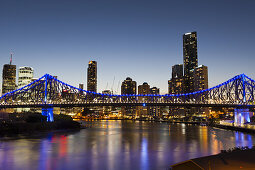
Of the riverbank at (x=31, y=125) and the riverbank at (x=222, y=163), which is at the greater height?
the riverbank at (x=222, y=163)

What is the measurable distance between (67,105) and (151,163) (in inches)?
2333

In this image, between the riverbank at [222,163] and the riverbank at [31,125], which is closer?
the riverbank at [222,163]

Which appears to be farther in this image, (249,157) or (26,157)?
(26,157)

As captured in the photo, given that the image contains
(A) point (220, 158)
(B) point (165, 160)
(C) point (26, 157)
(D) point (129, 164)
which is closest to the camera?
(A) point (220, 158)

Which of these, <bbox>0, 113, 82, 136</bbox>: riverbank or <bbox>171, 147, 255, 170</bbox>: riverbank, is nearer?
<bbox>171, 147, 255, 170</bbox>: riverbank

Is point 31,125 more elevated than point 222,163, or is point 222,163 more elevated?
point 222,163

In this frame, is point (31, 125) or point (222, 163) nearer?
point (222, 163)

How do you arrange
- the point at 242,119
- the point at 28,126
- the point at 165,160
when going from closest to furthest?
the point at 165,160 < the point at 28,126 < the point at 242,119

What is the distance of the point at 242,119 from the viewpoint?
260 ft

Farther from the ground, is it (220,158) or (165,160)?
(220,158)

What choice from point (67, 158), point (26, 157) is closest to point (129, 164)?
point (67, 158)

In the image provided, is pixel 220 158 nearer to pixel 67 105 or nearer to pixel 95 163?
pixel 95 163

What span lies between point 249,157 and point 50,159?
73.1 ft

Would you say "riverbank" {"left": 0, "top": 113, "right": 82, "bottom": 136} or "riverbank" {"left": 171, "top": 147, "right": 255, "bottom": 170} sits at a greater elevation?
"riverbank" {"left": 171, "top": 147, "right": 255, "bottom": 170}
